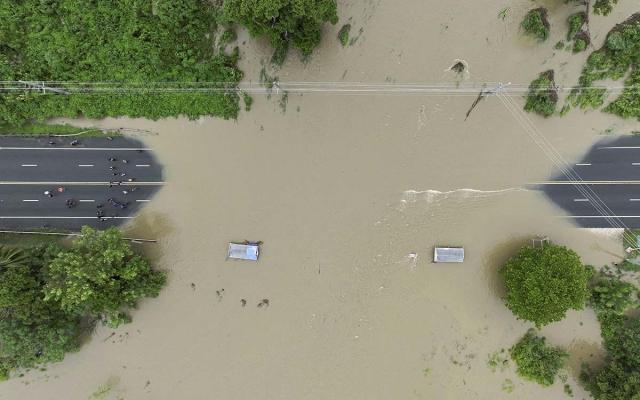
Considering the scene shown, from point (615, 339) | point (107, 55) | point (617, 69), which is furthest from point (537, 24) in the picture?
point (107, 55)

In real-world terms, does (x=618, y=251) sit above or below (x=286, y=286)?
above

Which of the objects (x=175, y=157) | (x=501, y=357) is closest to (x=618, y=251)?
(x=501, y=357)

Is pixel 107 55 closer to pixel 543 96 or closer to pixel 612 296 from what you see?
pixel 543 96

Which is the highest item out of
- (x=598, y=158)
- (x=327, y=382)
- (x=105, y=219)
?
(x=598, y=158)

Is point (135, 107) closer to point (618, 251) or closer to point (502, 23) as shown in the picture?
point (502, 23)

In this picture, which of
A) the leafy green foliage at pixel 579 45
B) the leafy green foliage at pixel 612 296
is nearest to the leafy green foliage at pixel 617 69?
the leafy green foliage at pixel 579 45

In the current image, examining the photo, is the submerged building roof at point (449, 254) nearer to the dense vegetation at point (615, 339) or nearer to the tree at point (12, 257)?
the dense vegetation at point (615, 339)
